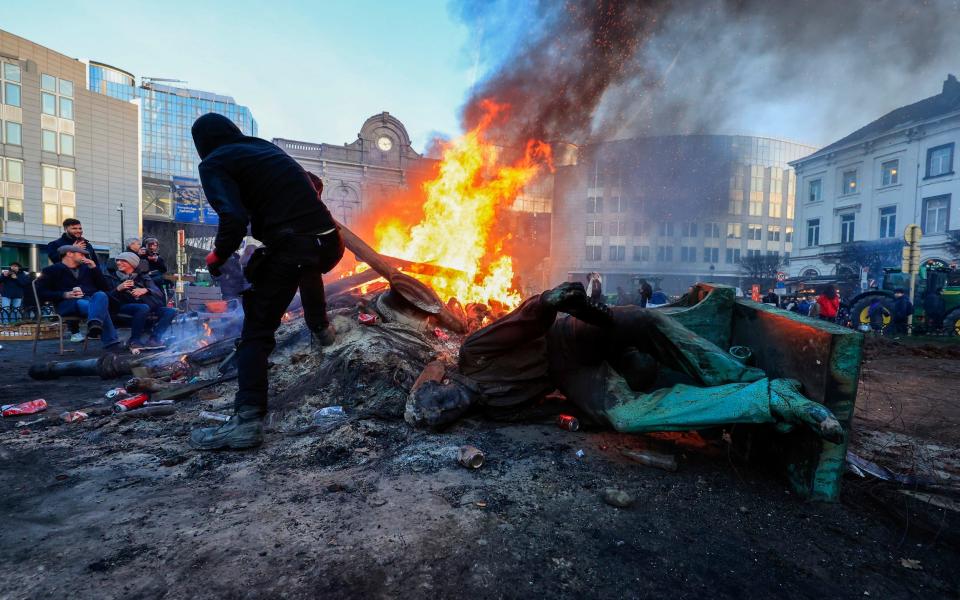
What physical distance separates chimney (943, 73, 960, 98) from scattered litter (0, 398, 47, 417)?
42.2 meters

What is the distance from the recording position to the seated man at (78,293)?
6.35 metres

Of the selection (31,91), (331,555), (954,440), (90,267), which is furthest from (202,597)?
(31,91)

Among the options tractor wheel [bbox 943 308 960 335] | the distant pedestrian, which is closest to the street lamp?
the distant pedestrian

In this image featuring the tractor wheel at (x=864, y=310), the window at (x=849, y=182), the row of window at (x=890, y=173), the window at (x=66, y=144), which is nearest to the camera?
the tractor wheel at (x=864, y=310)

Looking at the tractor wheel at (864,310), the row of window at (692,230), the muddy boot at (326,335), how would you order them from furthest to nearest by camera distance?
1. the row of window at (692,230)
2. the tractor wheel at (864,310)
3. the muddy boot at (326,335)

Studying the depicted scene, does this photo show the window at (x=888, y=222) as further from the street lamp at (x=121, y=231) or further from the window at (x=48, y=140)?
the window at (x=48, y=140)

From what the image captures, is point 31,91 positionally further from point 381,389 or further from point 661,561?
point 661,561

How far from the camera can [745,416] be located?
232cm

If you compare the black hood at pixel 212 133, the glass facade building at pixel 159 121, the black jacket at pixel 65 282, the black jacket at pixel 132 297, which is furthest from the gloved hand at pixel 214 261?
the glass facade building at pixel 159 121

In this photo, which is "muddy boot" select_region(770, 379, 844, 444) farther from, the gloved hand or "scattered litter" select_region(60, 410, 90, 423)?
"scattered litter" select_region(60, 410, 90, 423)

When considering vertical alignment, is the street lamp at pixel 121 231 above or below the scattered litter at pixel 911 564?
above

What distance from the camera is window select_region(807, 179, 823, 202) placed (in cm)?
3142

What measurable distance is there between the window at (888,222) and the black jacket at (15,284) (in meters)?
41.3

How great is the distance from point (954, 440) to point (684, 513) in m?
3.22
